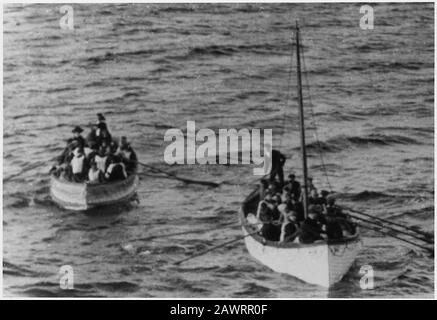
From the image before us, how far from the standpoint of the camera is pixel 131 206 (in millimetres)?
11305

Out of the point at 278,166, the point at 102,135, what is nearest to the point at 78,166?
the point at 102,135

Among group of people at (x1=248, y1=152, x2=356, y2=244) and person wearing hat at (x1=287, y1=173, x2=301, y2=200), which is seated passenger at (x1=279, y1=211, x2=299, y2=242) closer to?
group of people at (x1=248, y1=152, x2=356, y2=244)

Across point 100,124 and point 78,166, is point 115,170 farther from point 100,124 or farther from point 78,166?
point 100,124

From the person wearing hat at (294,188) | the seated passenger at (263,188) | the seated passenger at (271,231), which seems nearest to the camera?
the seated passenger at (271,231)

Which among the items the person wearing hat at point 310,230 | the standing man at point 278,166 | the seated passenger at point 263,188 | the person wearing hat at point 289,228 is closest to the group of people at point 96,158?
the seated passenger at point 263,188

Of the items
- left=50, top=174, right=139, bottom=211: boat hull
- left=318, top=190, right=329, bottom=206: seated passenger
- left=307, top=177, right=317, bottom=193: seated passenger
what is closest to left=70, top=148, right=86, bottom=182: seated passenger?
left=50, top=174, right=139, bottom=211: boat hull

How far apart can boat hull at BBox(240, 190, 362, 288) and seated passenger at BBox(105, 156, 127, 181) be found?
4.72 feet

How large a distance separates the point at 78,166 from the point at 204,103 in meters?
1.55

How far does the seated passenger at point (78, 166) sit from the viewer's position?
11.3 meters

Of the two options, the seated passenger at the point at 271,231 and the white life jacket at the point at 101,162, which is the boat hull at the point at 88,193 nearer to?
the white life jacket at the point at 101,162

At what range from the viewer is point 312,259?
10.6 metres

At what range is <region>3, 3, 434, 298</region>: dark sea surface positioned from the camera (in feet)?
36.9
